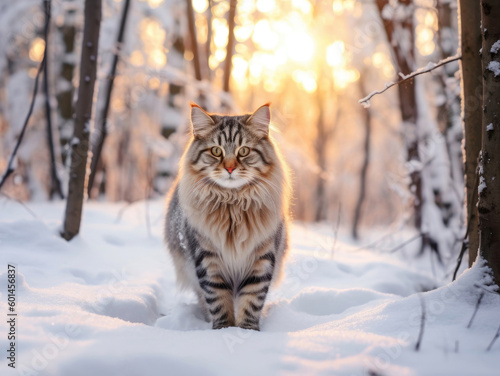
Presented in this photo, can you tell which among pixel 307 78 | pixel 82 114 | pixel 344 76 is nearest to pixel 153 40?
pixel 307 78

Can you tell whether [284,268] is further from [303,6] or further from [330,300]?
[303,6]

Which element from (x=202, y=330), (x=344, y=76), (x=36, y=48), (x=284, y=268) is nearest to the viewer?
(x=202, y=330)

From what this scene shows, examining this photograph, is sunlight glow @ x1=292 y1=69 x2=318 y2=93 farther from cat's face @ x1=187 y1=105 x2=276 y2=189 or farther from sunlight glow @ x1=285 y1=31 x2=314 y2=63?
cat's face @ x1=187 y1=105 x2=276 y2=189

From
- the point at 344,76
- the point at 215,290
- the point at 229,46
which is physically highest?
the point at 344,76

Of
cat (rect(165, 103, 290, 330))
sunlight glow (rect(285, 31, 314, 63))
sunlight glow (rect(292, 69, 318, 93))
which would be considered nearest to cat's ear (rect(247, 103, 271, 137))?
cat (rect(165, 103, 290, 330))

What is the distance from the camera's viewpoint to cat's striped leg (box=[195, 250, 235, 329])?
7.85 ft

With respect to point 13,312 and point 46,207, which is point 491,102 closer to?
point 13,312

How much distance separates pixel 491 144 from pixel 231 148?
4.81 feet

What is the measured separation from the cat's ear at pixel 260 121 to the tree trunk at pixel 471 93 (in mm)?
1265

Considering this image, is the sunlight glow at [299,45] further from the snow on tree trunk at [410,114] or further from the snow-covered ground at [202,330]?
the snow-covered ground at [202,330]

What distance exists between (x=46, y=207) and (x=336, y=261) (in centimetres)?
372

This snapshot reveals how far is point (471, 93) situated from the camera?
228 cm

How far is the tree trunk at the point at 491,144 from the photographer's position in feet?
5.74

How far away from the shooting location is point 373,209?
88.9 ft
